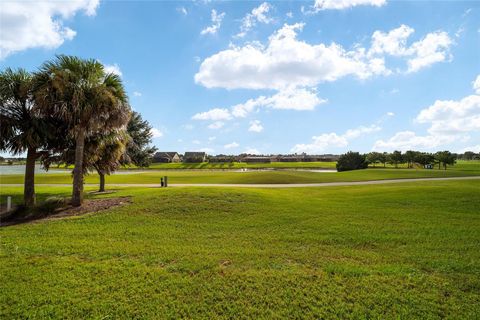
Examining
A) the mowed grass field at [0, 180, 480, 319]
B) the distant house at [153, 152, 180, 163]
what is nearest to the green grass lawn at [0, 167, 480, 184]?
the mowed grass field at [0, 180, 480, 319]

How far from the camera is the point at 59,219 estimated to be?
12.4m

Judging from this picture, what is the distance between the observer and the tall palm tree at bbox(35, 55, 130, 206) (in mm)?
14234

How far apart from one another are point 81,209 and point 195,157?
129115 millimetres

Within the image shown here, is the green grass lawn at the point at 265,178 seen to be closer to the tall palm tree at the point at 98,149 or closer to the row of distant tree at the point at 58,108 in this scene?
the tall palm tree at the point at 98,149

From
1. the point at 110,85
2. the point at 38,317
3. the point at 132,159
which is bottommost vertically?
the point at 38,317

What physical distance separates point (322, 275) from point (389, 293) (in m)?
1.40

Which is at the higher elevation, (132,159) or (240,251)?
(132,159)

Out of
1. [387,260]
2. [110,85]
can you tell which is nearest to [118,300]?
[387,260]

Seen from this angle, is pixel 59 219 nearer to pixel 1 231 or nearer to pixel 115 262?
pixel 1 231

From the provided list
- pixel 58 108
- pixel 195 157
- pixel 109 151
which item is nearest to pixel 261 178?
pixel 109 151

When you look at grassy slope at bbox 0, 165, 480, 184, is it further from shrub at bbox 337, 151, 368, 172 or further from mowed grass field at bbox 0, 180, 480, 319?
mowed grass field at bbox 0, 180, 480, 319

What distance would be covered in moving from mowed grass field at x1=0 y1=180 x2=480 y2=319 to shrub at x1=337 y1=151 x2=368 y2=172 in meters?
50.4

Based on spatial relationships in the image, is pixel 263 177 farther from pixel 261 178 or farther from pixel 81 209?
pixel 81 209

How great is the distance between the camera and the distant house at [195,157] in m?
141
